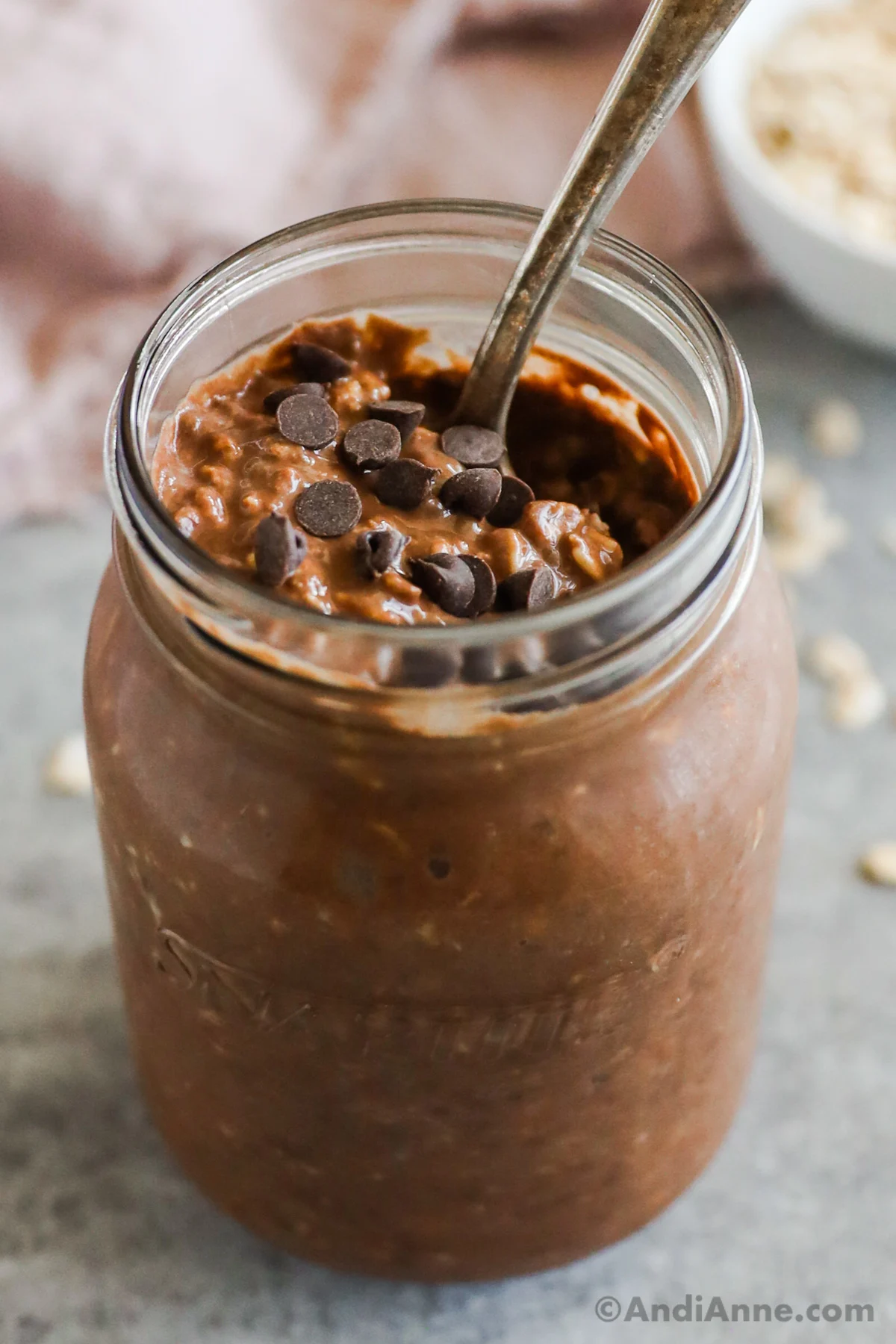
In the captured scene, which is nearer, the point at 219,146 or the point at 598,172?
the point at 598,172

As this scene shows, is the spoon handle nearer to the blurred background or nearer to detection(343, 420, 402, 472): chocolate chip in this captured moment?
detection(343, 420, 402, 472): chocolate chip

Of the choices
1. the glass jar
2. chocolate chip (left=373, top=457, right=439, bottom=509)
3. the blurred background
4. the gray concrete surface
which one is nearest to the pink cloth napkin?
the blurred background

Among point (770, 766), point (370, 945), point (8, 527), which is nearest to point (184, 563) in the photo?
point (370, 945)

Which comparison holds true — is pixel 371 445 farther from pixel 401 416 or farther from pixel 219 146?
pixel 219 146

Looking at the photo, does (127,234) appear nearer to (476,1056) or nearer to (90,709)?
(90,709)

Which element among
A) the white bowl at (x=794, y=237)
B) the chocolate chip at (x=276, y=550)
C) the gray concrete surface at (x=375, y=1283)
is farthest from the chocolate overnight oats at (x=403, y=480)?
the white bowl at (x=794, y=237)

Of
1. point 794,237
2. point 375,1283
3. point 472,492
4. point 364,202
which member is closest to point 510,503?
point 472,492

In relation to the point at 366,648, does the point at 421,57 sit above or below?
below
